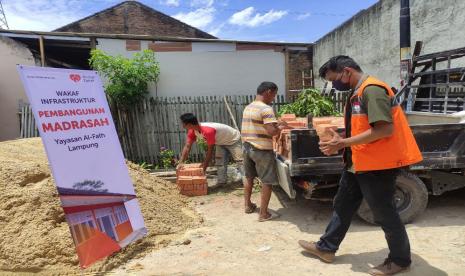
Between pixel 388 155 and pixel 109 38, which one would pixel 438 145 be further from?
pixel 109 38

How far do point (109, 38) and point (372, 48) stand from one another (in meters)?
8.91

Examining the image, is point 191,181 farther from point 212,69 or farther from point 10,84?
point 10,84

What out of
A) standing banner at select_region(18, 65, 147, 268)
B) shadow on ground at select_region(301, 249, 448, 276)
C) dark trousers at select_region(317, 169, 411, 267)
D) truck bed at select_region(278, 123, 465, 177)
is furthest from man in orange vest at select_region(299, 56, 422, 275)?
standing banner at select_region(18, 65, 147, 268)

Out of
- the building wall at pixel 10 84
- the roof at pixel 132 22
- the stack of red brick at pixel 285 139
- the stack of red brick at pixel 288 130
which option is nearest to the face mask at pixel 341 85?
the stack of red brick at pixel 288 130

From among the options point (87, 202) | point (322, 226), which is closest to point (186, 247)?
point (87, 202)

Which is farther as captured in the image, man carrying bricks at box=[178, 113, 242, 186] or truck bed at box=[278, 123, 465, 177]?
man carrying bricks at box=[178, 113, 242, 186]

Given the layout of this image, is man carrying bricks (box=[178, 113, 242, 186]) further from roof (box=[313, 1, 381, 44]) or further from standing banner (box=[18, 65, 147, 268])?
roof (box=[313, 1, 381, 44])

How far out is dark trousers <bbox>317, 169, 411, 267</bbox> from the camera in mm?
3193

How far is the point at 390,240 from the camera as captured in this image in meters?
3.30

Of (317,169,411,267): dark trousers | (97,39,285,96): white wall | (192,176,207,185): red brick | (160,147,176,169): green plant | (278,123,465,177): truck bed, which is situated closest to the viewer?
(317,169,411,267): dark trousers

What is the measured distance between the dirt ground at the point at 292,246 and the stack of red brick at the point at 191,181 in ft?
3.72

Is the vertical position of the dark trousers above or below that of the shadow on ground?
above

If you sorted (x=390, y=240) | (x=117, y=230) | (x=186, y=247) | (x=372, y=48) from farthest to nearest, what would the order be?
(x=372, y=48)
(x=186, y=247)
(x=117, y=230)
(x=390, y=240)

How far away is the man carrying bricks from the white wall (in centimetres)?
339
